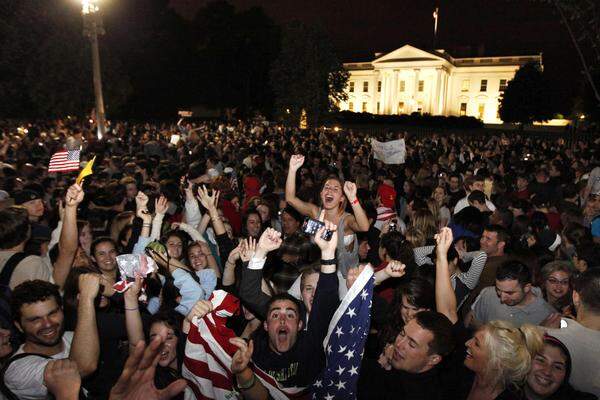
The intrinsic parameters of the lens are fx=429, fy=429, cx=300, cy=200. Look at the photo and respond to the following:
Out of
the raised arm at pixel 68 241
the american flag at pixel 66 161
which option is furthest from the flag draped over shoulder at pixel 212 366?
the american flag at pixel 66 161

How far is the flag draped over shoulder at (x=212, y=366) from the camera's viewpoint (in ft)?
9.23

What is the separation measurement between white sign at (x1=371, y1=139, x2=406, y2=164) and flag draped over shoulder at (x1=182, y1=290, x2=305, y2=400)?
8.94m

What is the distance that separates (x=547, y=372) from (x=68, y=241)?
375 centimetres

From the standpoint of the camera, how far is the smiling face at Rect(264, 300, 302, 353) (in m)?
2.93

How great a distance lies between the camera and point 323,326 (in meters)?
2.92

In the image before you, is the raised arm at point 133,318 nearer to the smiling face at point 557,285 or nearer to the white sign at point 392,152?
the smiling face at point 557,285

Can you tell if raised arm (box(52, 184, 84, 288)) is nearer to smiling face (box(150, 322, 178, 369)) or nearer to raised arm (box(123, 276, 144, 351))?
raised arm (box(123, 276, 144, 351))

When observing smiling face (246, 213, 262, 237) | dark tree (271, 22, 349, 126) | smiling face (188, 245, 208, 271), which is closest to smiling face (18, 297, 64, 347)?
smiling face (188, 245, 208, 271)

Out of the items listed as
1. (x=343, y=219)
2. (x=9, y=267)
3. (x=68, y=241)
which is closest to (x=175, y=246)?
(x=68, y=241)

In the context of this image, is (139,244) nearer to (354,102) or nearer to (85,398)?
(85,398)

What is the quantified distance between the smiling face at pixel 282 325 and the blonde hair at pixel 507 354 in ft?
4.03

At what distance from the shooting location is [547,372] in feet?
8.37


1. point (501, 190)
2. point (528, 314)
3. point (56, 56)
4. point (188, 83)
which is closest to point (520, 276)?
point (528, 314)

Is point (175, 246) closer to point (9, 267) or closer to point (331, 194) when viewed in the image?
point (9, 267)
